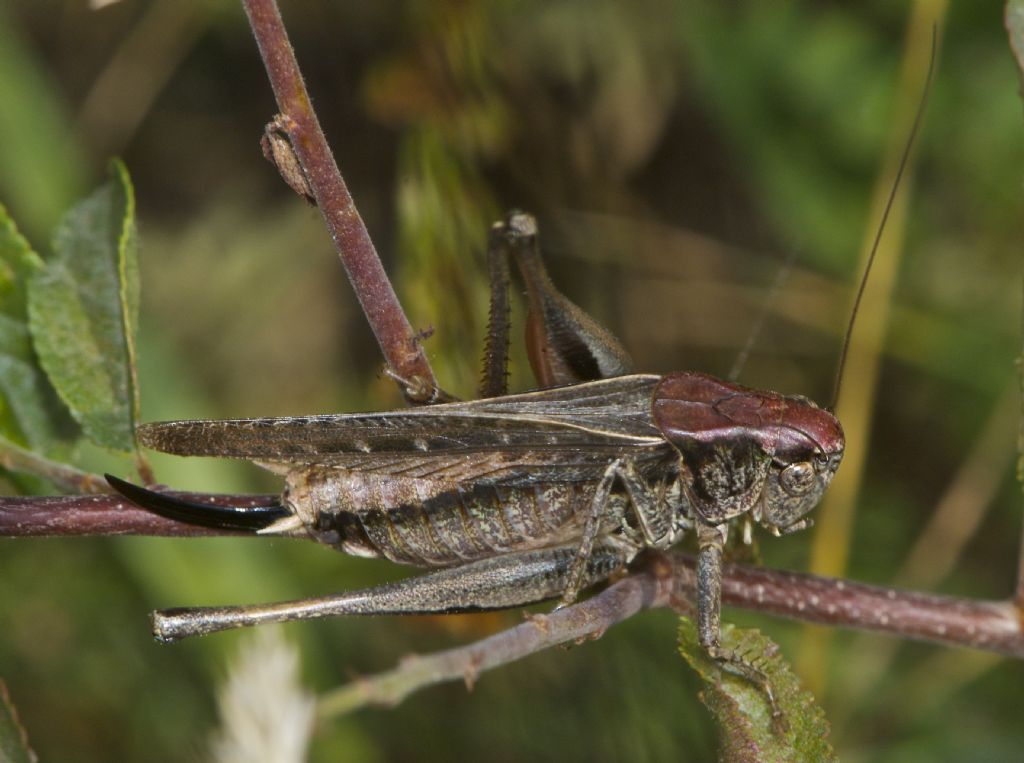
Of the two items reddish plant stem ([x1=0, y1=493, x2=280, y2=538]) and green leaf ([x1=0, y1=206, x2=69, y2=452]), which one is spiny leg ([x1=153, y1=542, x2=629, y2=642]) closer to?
reddish plant stem ([x1=0, y1=493, x2=280, y2=538])

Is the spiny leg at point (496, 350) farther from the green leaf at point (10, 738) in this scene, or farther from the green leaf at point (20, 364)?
the green leaf at point (10, 738)

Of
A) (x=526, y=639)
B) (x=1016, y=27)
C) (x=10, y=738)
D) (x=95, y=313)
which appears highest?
(x=1016, y=27)

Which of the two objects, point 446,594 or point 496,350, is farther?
point 496,350

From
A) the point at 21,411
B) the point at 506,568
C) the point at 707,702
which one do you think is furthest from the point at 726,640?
the point at 21,411

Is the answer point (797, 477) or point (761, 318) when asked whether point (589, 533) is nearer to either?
point (797, 477)

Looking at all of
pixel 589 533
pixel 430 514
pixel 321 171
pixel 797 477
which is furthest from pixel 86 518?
pixel 797 477

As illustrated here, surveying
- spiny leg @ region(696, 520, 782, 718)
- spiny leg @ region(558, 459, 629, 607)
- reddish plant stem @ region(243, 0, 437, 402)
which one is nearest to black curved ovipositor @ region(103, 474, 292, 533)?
reddish plant stem @ region(243, 0, 437, 402)

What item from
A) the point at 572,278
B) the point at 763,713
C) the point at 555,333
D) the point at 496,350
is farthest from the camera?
the point at 572,278
